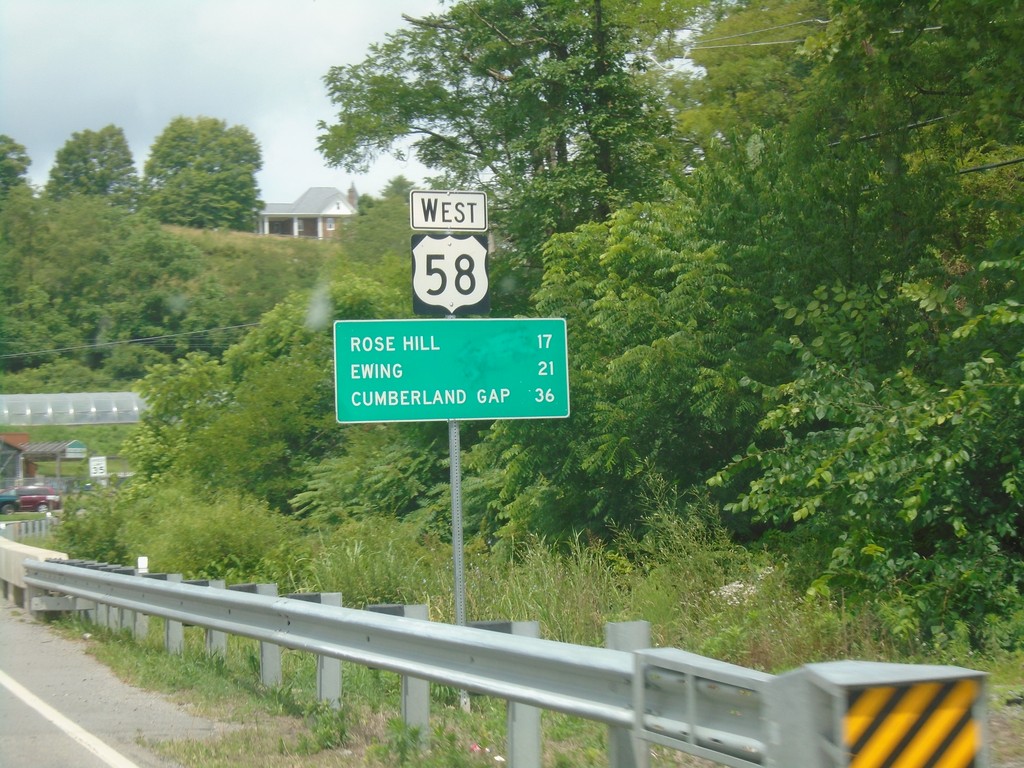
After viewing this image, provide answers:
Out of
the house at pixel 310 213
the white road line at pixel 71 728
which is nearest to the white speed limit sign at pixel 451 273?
the white road line at pixel 71 728

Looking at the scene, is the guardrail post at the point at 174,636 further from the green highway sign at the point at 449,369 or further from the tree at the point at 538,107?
the tree at the point at 538,107

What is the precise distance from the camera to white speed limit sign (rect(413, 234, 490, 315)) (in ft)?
29.2

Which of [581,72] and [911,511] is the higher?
[581,72]

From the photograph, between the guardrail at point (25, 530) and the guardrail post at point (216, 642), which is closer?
the guardrail post at point (216, 642)

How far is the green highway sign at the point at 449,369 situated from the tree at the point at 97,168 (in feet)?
416

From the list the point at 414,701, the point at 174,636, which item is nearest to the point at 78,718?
the point at 174,636

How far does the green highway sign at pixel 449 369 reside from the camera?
8.94 metres

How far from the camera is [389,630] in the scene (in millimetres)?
6609

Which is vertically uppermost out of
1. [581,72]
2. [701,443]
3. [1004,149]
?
[581,72]

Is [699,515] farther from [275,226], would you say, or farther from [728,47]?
[275,226]

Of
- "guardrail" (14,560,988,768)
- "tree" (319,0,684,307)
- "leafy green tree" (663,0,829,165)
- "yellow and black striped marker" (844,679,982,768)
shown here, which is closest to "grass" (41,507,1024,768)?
"guardrail" (14,560,988,768)

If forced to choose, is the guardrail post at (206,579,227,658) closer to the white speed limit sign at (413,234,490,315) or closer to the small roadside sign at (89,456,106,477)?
the white speed limit sign at (413,234,490,315)

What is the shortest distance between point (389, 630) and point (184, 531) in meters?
15.9

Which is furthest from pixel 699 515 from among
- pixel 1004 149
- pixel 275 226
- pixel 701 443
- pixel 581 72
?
pixel 275 226
